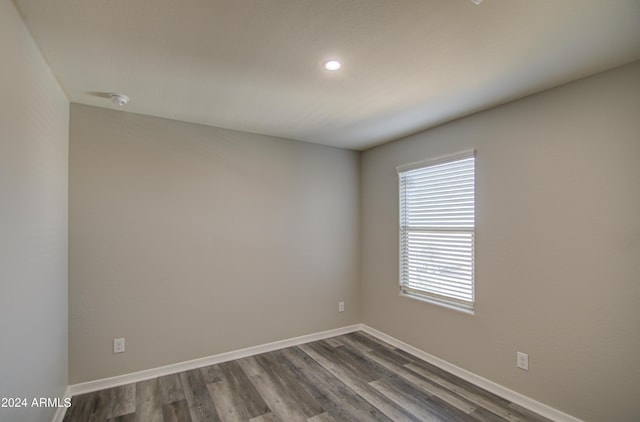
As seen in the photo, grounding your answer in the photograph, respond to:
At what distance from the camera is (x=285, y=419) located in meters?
2.29

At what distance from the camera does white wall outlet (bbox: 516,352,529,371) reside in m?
2.41

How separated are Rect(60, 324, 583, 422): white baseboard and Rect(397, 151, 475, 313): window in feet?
1.94

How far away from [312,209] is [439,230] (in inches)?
60.6

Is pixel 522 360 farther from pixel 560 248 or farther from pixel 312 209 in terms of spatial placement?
pixel 312 209

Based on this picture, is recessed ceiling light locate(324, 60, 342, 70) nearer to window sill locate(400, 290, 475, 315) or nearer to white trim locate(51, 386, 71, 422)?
window sill locate(400, 290, 475, 315)

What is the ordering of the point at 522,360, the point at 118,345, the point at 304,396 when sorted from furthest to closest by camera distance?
the point at 118,345 < the point at 304,396 < the point at 522,360

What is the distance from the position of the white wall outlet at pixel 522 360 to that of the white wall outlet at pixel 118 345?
11.1 ft

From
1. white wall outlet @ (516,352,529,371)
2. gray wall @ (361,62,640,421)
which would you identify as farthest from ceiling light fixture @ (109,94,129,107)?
white wall outlet @ (516,352,529,371)

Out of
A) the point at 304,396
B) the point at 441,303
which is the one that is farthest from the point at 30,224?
the point at 441,303

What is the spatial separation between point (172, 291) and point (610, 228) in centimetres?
356

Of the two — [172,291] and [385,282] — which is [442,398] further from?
[172,291]

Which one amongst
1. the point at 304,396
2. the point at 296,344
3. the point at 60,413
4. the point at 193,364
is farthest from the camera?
the point at 296,344

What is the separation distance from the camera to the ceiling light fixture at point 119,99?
243cm

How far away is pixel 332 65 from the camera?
2.00 m
